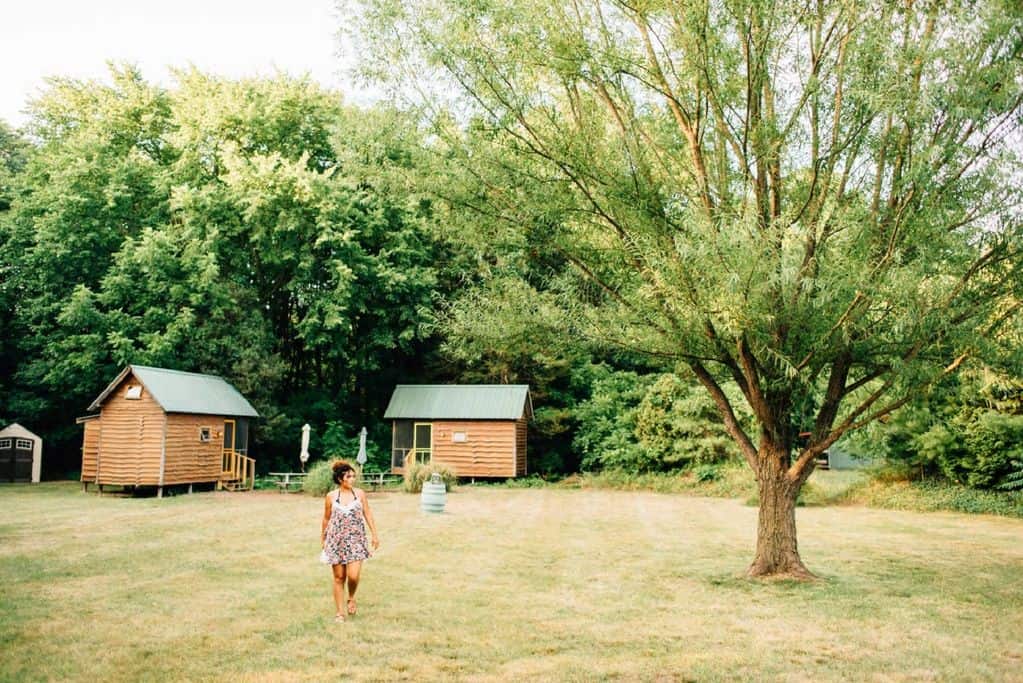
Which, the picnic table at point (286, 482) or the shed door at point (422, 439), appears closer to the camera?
the picnic table at point (286, 482)

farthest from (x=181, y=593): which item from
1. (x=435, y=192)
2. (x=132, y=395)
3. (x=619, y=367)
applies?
(x=619, y=367)

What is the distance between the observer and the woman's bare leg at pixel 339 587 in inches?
286

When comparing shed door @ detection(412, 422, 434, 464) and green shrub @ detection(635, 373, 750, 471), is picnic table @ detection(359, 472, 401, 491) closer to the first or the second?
shed door @ detection(412, 422, 434, 464)

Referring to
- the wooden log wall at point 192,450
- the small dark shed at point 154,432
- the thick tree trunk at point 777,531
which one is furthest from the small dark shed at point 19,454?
the thick tree trunk at point 777,531

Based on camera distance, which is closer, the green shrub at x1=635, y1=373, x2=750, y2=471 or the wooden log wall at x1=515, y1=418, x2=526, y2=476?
the green shrub at x1=635, y1=373, x2=750, y2=471

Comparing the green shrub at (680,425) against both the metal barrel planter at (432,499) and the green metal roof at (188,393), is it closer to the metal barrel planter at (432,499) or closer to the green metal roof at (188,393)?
the metal barrel planter at (432,499)

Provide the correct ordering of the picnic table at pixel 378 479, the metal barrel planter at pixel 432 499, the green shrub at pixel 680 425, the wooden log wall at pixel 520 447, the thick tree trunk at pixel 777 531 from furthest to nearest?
the wooden log wall at pixel 520 447, the picnic table at pixel 378 479, the green shrub at pixel 680 425, the metal barrel planter at pixel 432 499, the thick tree trunk at pixel 777 531

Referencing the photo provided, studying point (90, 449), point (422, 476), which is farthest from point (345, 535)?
point (90, 449)

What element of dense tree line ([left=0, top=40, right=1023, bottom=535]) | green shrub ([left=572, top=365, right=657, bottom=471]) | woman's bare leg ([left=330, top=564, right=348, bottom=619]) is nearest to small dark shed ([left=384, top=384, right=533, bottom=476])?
dense tree line ([left=0, top=40, right=1023, bottom=535])

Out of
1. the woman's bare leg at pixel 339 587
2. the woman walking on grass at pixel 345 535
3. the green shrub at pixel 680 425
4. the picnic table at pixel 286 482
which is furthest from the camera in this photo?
the green shrub at pixel 680 425

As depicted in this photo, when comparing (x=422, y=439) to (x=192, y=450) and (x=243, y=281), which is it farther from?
(x=243, y=281)

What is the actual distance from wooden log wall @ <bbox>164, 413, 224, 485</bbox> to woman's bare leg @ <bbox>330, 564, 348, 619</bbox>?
47.0 ft

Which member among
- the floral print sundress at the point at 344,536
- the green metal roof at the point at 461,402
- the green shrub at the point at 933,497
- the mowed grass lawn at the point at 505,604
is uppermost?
the green metal roof at the point at 461,402

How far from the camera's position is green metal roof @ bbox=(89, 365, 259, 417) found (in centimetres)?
2000
